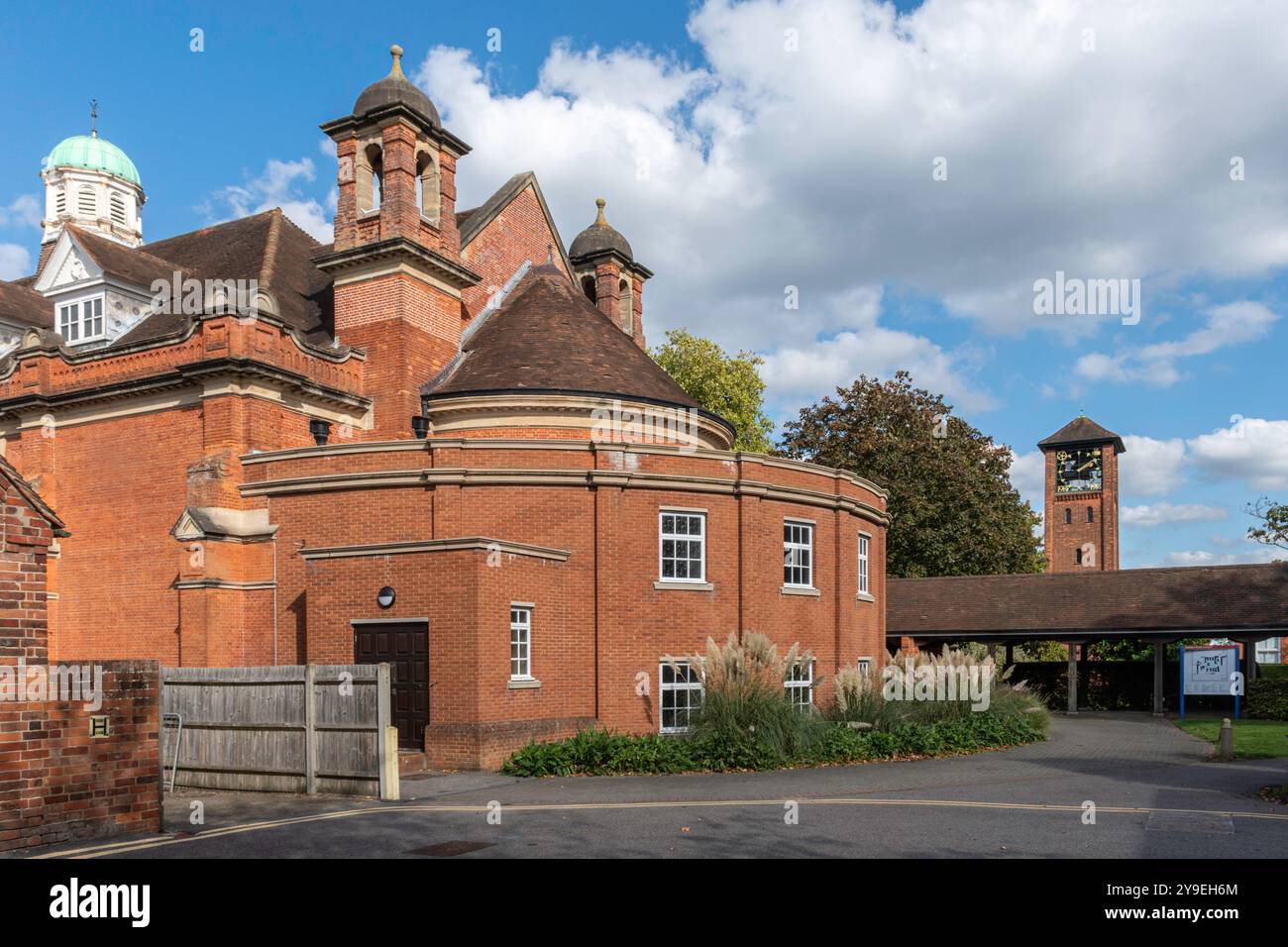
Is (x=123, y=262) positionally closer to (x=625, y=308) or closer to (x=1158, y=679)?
(x=625, y=308)

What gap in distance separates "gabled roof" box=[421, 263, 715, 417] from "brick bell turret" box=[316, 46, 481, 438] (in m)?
0.92

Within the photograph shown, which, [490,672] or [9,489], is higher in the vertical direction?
[9,489]

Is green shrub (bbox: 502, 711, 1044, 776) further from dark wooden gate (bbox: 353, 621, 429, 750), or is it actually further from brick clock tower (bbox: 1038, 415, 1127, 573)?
brick clock tower (bbox: 1038, 415, 1127, 573)

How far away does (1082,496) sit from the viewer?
79.4 m

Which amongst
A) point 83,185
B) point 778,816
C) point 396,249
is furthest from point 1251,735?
point 83,185

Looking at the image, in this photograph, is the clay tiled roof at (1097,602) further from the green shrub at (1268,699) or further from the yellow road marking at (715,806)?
the yellow road marking at (715,806)

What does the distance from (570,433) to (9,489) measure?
1419cm

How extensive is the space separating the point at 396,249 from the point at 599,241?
9.96m

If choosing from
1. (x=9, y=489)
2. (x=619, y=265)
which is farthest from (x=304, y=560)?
(x=619, y=265)

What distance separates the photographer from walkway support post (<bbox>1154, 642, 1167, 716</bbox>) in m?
31.8

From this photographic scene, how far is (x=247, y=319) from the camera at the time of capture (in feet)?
70.3

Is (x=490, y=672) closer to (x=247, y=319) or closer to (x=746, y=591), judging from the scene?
(x=746, y=591)

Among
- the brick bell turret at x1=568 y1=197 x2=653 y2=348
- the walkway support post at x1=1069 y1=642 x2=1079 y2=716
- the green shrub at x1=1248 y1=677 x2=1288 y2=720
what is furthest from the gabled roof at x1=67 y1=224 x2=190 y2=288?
the green shrub at x1=1248 y1=677 x2=1288 y2=720

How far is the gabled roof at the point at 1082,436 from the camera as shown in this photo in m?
78.1
